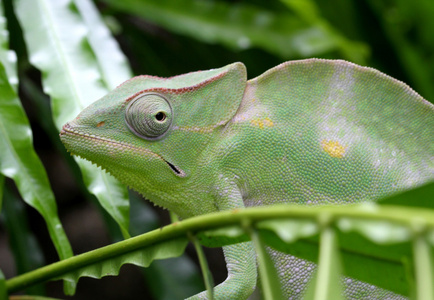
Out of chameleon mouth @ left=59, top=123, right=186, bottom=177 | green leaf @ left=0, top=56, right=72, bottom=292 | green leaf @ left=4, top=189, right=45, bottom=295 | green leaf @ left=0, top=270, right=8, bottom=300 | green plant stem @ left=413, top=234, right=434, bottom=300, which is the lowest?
green leaf @ left=4, top=189, right=45, bottom=295

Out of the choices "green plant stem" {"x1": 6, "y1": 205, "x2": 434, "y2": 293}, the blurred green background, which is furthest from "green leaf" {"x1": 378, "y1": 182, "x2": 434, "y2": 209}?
the blurred green background

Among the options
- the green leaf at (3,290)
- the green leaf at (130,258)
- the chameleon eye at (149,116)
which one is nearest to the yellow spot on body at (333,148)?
the chameleon eye at (149,116)

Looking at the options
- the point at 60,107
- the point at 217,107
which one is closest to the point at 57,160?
the point at 60,107

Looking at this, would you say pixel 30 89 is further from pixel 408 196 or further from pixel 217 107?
pixel 408 196

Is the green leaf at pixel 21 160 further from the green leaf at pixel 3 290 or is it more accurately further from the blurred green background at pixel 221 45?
the blurred green background at pixel 221 45

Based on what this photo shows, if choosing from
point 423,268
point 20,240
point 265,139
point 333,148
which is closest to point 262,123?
point 265,139

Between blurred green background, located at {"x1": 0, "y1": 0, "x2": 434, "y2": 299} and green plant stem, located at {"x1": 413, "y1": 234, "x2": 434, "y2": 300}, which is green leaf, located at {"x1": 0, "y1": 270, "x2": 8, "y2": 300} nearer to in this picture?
green plant stem, located at {"x1": 413, "y1": 234, "x2": 434, "y2": 300}

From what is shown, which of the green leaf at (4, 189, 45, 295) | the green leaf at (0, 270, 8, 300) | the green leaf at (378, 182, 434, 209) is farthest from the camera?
the green leaf at (4, 189, 45, 295)

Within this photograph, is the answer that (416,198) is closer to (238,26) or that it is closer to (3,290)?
(3,290)
